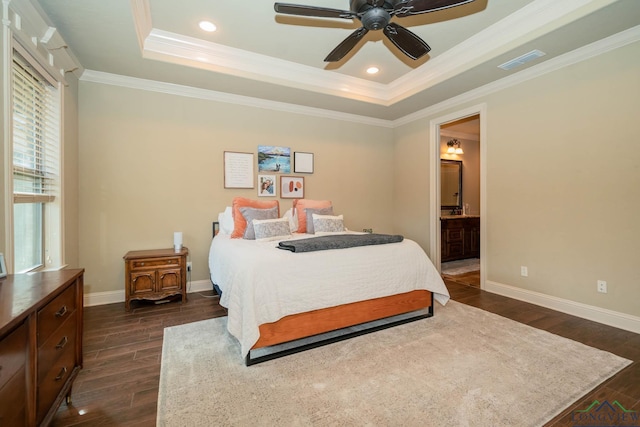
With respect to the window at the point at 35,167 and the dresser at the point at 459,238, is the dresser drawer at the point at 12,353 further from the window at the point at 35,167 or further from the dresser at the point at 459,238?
the dresser at the point at 459,238

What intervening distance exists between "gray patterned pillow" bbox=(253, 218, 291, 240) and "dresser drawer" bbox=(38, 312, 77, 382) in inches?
71.9

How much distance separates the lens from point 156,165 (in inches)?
143

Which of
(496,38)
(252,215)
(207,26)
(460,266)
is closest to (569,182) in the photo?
(496,38)

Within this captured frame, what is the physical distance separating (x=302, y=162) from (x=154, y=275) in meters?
2.54

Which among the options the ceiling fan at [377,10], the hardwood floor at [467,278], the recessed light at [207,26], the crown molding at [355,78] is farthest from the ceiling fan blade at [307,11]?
the hardwood floor at [467,278]

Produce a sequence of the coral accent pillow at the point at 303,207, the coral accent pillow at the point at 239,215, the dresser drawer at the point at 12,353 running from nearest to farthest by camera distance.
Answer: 1. the dresser drawer at the point at 12,353
2. the coral accent pillow at the point at 239,215
3. the coral accent pillow at the point at 303,207

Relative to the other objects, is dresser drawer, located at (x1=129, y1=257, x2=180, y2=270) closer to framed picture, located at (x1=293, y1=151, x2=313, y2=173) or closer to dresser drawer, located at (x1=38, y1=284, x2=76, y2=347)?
dresser drawer, located at (x1=38, y1=284, x2=76, y2=347)

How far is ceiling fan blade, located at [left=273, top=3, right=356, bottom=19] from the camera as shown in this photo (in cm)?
191

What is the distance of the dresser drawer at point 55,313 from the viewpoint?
1233 millimetres

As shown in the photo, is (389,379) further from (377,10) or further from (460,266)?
(460,266)

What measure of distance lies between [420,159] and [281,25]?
3003 millimetres

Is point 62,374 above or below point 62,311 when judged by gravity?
below

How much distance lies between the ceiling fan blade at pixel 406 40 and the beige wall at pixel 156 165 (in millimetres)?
2356

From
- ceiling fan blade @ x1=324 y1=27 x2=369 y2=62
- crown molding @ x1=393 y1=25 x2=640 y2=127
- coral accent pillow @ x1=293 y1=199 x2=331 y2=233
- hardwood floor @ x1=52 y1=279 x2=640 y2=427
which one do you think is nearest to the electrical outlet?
hardwood floor @ x1=52 y1=279 x2=640 y2=427
